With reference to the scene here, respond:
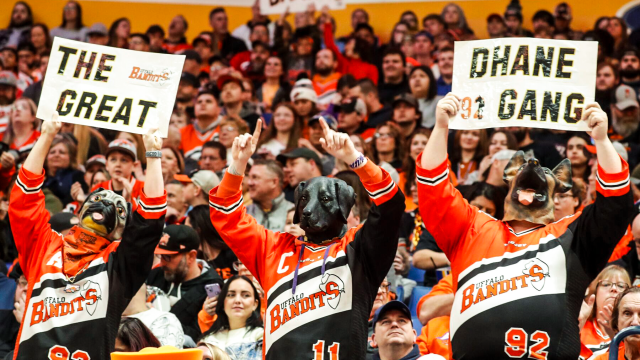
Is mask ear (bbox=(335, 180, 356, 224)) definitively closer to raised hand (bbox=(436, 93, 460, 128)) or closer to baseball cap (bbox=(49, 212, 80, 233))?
raised hand (bbox=(436, 93, 460, 128))

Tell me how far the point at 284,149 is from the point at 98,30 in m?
5.53

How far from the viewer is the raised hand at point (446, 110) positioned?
4.66 meters

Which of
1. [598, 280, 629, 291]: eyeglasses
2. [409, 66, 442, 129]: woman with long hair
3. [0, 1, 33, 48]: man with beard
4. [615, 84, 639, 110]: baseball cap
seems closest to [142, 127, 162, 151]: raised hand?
[598, 280, 629, 291]: eyeglasses

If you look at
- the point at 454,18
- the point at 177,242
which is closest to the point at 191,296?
the point at 177,242

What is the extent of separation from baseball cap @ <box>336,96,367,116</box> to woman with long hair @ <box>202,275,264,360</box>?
11.7 ft

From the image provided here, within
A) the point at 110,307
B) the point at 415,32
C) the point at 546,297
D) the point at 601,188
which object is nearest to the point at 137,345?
the point at 110,307

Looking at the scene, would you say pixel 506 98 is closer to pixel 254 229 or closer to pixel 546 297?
pixel 546 297

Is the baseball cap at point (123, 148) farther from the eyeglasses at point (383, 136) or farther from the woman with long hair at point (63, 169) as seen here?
the eyeglasses at point (383, 136)

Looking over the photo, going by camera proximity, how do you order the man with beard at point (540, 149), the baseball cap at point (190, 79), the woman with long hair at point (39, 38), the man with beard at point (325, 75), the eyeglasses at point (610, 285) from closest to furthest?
the eyeglasses at point (610, 285) < the man with beard at point (540, 149) < the man with beard at point (325, 75) < the baseball cap at point (190, 79) < the woman with long hair at point (39, 38)

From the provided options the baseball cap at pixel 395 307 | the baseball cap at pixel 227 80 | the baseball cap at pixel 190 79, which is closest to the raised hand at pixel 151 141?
the baseball cap at pixel 395 307

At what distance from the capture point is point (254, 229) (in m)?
4.91

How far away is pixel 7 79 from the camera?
11.1 meters

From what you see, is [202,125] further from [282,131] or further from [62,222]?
[62,222]

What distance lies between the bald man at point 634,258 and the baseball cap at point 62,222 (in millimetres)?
3805
